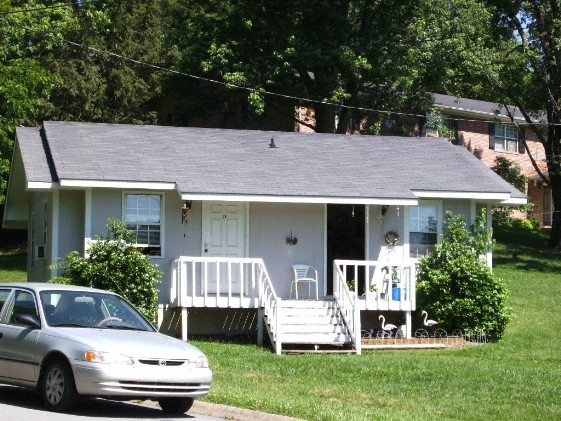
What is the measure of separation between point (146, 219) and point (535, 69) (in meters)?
21.3

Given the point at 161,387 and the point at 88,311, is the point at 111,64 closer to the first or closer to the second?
the point at 88,311

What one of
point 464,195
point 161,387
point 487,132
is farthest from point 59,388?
point 487,132

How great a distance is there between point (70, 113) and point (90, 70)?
186cm

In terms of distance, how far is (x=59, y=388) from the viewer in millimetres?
11008

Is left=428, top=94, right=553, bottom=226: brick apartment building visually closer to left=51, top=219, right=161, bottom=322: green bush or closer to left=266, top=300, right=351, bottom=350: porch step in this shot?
left=266, top=300, right=351, bottom=350: porch step

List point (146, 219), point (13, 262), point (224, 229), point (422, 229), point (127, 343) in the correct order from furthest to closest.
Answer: point (13, 262), point (422, 229), point (224, 229), point (146, 219), point (127, 343)

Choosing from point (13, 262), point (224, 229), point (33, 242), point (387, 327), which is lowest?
point (387, 327)

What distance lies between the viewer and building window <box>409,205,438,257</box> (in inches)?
894

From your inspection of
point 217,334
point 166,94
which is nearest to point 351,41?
point 166,94

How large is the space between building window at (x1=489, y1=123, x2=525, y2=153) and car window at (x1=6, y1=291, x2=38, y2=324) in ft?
115

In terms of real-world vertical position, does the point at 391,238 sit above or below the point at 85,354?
above

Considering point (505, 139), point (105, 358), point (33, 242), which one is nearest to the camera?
point (105, 358)

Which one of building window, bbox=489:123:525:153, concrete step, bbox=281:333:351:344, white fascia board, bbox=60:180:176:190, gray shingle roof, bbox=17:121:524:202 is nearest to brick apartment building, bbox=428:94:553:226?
building window, bbox=489:123:525:153

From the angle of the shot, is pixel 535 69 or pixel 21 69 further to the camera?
pixel 535 69
